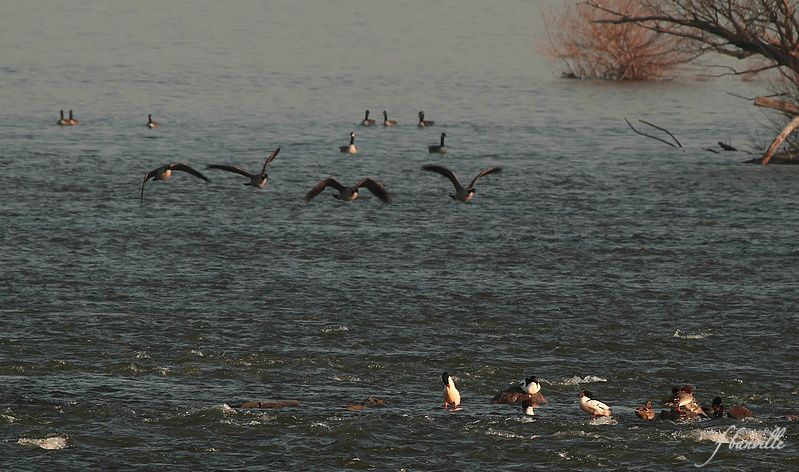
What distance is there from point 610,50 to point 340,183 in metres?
28.1

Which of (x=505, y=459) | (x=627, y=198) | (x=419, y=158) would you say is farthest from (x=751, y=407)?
(x=419, y=158)

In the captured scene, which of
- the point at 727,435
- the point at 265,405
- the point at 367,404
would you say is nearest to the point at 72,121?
the point at 265,405

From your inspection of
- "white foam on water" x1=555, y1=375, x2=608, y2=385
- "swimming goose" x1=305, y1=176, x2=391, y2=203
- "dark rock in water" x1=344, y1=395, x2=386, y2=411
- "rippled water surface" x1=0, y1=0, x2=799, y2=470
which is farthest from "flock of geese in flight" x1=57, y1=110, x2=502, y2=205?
"dark rock in water" x1=344, y1=395, x2=386, y2=411

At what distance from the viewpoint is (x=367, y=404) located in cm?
1647

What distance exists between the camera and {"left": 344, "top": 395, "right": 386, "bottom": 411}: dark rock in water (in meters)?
16.3

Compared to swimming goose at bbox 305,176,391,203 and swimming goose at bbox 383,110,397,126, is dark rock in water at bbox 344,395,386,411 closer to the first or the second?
swimming goose at bbox 305,176,391,203

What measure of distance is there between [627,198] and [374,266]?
959 centimetres

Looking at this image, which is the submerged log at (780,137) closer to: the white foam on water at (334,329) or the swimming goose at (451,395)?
the white foam on water at (334,329)

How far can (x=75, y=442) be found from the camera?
15.1m

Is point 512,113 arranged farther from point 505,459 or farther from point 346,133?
point 505,459

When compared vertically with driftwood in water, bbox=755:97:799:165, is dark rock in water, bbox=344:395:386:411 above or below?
below

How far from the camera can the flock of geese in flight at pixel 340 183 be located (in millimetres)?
23562

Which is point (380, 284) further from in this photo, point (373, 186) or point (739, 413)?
point (739, 413)

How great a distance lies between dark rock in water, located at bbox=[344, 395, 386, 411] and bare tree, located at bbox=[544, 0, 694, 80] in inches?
1574
